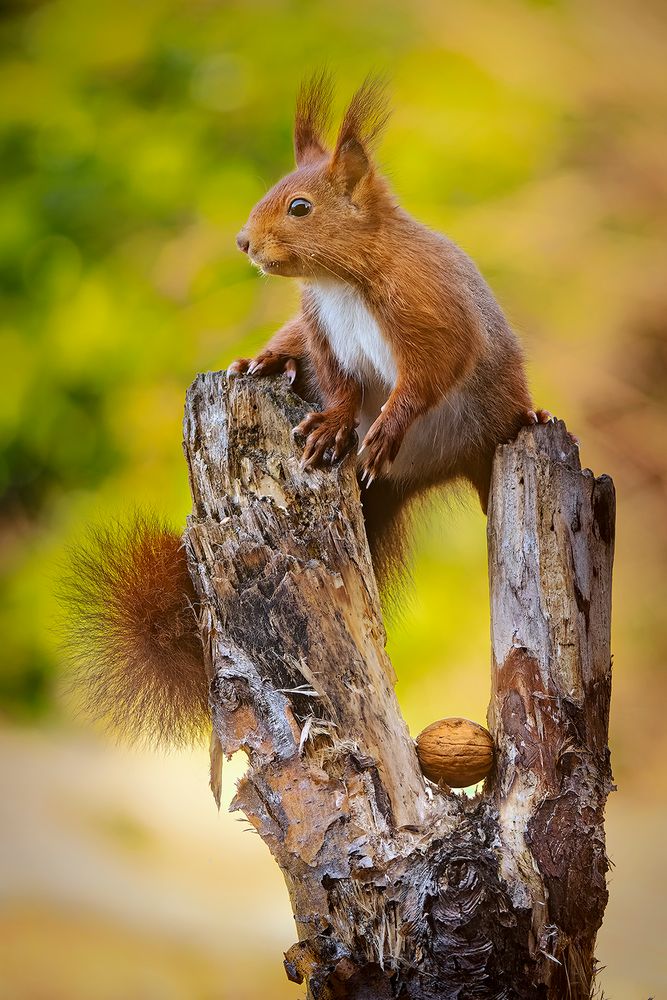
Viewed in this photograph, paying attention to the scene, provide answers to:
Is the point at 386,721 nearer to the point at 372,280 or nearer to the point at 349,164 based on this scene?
the point at 372,280

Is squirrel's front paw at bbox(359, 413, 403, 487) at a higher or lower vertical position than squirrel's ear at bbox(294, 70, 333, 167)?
lower

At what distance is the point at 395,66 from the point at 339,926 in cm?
218

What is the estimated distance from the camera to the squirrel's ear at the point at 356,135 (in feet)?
6.00

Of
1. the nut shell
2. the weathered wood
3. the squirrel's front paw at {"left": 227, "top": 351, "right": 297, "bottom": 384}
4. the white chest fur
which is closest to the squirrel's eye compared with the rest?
the white chest fur

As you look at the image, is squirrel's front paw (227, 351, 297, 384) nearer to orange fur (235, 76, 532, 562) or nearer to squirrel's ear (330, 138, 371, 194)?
orange fur (235, 76, 532, 562)

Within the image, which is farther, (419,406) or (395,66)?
(395,66)

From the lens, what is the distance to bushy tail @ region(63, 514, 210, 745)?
6.06 ft

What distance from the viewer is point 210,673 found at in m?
1.79

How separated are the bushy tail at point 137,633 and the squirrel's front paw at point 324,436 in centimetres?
29

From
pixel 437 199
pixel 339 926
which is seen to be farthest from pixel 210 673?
pixel 437 199

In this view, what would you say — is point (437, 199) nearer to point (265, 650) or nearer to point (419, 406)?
point (419, 406)

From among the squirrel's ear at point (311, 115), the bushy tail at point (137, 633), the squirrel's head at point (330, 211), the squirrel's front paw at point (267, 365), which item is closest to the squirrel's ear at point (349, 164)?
the squirrel's head at point (330, 211)

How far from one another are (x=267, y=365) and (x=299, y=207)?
324 millimetres

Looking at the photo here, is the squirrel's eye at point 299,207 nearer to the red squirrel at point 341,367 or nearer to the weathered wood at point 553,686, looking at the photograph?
the red squirrel at point 341,367
